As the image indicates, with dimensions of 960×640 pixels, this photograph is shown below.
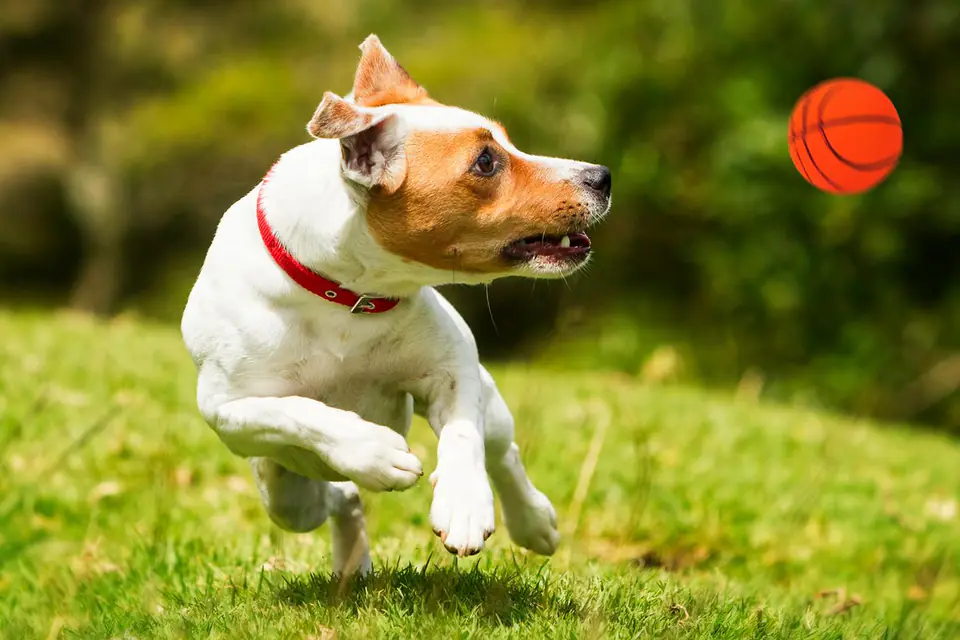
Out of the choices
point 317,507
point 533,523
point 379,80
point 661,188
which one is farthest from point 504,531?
point 661,188

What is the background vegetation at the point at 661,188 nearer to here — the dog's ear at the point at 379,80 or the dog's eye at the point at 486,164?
the dog's ear at the point at 379,80

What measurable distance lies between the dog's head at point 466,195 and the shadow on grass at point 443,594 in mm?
885

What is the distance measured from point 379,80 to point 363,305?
0.81 meters

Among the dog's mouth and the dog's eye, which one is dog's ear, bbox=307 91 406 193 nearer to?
the dog's eye

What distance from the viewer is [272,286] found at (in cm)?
344

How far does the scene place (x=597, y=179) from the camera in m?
3.61

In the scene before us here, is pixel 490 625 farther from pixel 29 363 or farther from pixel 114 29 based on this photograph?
pixel 114 29

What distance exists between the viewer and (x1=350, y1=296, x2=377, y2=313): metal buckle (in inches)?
137

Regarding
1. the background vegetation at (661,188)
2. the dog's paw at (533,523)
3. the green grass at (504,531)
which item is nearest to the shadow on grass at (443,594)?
the green grass at (504,531)

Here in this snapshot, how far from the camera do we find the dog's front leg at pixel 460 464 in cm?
299

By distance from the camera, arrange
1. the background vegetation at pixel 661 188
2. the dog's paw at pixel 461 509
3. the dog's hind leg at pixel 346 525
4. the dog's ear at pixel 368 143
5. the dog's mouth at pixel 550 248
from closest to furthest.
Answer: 1. the dog's paw at pixel 461 509
2. the dog's ear at pixel 368 143
3. the dog's mouth at pixel 550 248
4. the dog's hind leg at pixel 346 525
5. the background vegetation at pixel 661 188

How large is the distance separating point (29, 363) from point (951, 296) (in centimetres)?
937

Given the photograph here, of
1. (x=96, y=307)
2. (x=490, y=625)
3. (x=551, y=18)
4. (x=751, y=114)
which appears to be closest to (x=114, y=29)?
(x=96, y=307)

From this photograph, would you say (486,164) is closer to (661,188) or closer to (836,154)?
(836,154)
